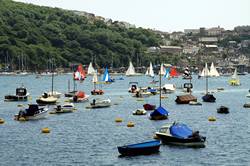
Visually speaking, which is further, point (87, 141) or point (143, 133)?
point (143, 133)

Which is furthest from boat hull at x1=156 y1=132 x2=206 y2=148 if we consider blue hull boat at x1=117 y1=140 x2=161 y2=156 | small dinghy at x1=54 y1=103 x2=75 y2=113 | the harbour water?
small dinghy at x1=54 y1=103 x2=75 y2=113

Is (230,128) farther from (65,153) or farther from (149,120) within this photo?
(65,153)

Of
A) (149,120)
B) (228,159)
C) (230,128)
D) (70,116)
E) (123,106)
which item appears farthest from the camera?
(123,106)

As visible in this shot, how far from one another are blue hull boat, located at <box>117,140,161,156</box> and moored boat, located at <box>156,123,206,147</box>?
5.21m

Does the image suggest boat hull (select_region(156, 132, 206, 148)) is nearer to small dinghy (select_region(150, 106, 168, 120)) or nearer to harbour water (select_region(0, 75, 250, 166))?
harbour water (select_region(0, 75, 250, 166))

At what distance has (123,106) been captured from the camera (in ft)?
455

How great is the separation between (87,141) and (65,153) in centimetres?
929

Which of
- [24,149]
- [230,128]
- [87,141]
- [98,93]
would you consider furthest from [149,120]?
[98,93]

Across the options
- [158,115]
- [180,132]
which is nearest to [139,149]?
[180,132]

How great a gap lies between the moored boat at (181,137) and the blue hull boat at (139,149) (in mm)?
5215

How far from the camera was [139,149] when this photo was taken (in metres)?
70.6

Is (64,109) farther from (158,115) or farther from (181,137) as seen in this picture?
(181,137)

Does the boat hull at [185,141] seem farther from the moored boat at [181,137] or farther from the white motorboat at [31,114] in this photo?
the white motorboat at [31,114]

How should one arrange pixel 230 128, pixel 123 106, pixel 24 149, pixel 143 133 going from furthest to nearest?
1. pixel 123 106
2. pixel 230 128
3. pixel 143 133
4. pixel 24 149
